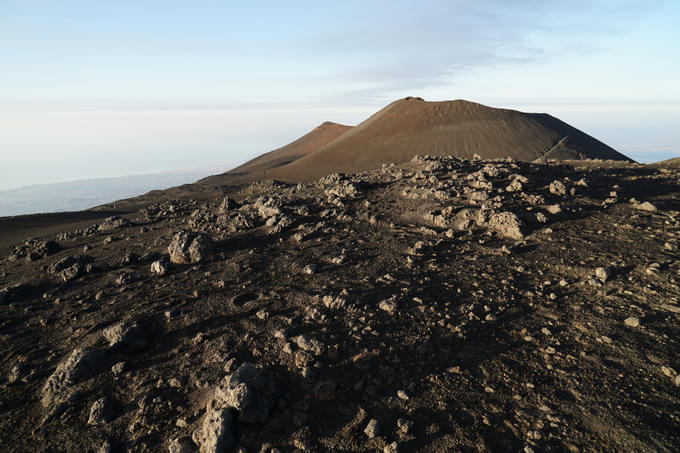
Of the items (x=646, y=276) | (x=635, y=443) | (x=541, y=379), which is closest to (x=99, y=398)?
(x=541, y=379)

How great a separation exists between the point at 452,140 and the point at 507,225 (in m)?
36.5

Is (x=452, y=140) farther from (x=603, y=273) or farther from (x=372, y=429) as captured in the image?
(x=372, y=429)

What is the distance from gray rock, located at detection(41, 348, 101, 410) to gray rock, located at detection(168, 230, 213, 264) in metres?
2.50

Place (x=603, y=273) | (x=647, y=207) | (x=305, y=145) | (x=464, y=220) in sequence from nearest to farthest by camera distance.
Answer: (x=603, y=273) < (x=464, y=220) < (x=647, y=207) < (x=305, y=145)

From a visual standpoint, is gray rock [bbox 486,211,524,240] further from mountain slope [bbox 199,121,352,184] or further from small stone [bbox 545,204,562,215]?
mountain slope [bbox 199,121,352,184]

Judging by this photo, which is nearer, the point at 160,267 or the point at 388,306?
the point at 388,306

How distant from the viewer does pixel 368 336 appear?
3.99 m

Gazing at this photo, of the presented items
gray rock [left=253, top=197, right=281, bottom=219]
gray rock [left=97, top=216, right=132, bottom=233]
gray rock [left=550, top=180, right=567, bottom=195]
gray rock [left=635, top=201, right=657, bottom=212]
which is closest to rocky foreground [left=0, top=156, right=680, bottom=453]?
gray rock [left=635, top=201, right=657, bottom=212]

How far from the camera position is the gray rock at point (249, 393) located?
3.06m

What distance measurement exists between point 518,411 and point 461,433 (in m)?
0.64

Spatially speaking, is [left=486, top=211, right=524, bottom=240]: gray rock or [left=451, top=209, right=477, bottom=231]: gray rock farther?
[left=451, top=209, right=477, bottom=231]: gray rock

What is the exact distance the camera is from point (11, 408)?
356cm

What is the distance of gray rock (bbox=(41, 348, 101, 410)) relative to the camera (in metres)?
3.57

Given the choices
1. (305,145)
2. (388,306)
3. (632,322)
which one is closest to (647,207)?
(632,322)
